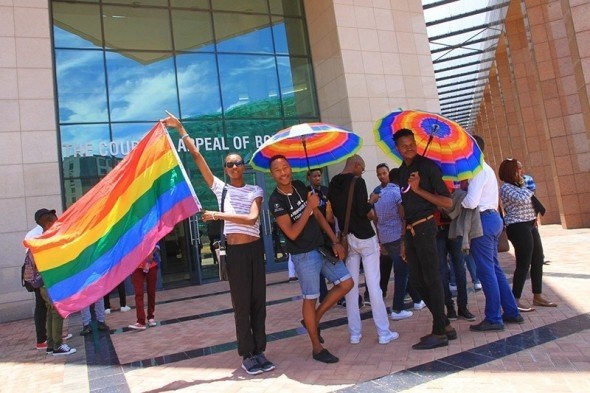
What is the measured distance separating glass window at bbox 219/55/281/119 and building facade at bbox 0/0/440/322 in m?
0.03

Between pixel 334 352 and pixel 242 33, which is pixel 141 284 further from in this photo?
pixel 242 33

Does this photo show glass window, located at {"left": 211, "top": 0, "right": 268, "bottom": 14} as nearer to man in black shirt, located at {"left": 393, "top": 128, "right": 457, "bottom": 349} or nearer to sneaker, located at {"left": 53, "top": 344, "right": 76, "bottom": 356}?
sneaker, located at {"left": 53, "top": 344, "right": 76, "bottom": 356}

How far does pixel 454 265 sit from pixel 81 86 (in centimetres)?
1066

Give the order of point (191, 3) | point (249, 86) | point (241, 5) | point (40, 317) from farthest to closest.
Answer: point (241, 5)
point (249, 86)
point (191, 3)
point (40, 317)

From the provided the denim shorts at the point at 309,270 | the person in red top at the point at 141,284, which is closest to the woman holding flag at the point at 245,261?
the denim shorts at the point at 309,270

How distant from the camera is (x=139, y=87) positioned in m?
12.6

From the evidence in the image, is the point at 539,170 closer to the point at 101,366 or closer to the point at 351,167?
the point at 351,167

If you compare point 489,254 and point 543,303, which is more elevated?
point 489,254

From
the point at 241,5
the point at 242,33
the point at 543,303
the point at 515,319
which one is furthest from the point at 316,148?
the point at 241,5

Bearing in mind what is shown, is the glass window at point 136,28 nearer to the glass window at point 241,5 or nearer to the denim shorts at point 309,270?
the glass window at point 241,5

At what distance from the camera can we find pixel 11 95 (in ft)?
33.7

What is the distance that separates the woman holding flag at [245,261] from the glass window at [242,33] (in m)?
10.2

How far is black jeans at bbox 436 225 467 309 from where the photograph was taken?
5.39 m

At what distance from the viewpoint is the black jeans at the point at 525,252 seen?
5.30 m
